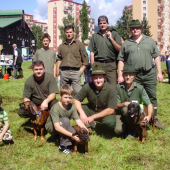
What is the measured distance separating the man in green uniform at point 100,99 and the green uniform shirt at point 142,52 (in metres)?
0.76

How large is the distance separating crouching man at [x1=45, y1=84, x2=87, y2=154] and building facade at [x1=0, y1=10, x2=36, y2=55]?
4904 centimetres

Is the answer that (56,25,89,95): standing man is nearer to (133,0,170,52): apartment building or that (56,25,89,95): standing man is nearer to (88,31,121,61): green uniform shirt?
(88,31,121,61): green uniform shirt

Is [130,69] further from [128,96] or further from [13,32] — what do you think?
[13,32]

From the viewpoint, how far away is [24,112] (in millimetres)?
4395

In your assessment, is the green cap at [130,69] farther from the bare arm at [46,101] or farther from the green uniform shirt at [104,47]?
the bare arm at [46,101]

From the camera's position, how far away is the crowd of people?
3857 millimetres

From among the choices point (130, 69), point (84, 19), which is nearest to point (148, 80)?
point (130, 69)

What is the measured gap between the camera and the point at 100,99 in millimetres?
4234

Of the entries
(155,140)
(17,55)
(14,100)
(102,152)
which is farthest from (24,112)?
(17,55)

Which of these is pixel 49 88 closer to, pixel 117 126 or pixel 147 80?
pixel 117 126

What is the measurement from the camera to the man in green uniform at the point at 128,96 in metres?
4.20

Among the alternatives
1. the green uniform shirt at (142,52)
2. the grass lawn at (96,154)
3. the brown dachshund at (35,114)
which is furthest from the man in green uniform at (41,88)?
the green uniform shirt at (142,52)

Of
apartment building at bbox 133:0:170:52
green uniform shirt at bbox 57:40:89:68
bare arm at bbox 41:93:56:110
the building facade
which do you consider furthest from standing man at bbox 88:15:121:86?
apartment building at bbox 133:0:170:52

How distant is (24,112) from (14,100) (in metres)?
3.54
